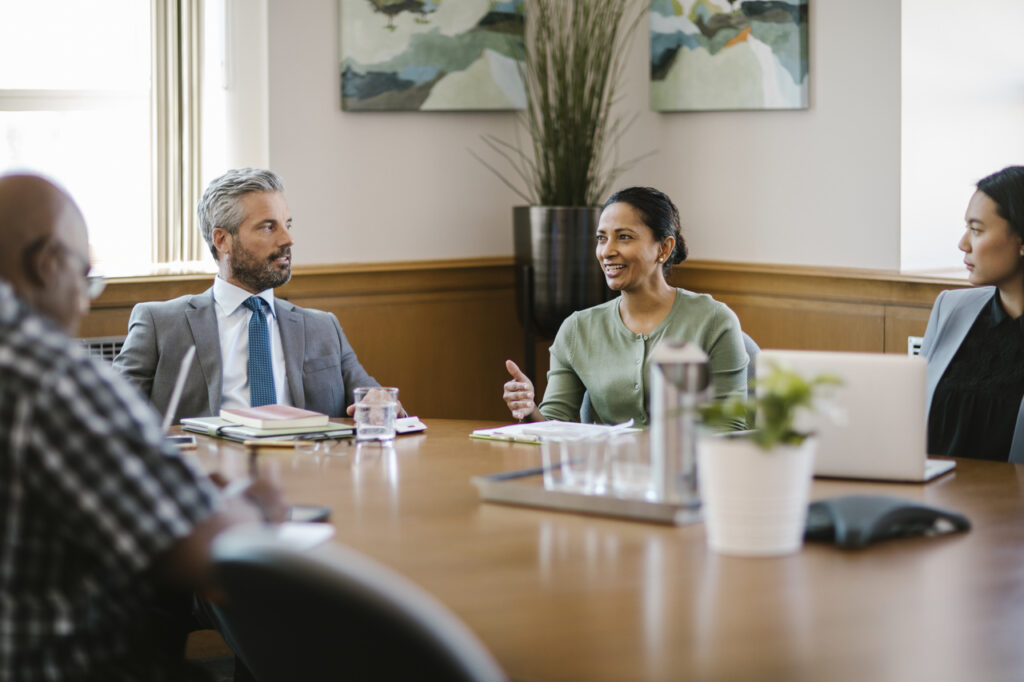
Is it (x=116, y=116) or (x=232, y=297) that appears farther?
(x=116, y=116)

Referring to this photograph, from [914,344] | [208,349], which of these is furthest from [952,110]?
[208,349]

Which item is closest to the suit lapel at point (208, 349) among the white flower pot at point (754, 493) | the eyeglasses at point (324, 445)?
the eyeglasses at point (324, 445)

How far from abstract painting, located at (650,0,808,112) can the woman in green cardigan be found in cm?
133

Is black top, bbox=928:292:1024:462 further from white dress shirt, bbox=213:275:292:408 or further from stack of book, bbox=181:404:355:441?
white dress shirt, bbox=213:275:292:408

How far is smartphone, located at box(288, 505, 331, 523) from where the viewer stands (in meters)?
2.04

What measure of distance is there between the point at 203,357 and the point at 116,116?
1.56m

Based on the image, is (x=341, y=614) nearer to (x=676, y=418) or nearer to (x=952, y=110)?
(x=676, y=418)

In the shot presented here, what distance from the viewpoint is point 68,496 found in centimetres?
131

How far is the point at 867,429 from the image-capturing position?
7.71ft

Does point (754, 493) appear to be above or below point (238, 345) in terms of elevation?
below

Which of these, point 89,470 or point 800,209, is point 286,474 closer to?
point 89,470

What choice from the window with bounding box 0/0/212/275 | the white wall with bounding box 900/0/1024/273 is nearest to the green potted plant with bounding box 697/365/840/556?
the white wall with bounding box 900/0/1024/273

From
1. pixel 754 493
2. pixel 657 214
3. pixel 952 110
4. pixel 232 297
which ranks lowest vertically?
pixel 754 493

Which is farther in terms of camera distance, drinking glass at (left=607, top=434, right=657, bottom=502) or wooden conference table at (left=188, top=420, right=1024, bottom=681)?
drinking glass at (left=607, top=434, right=657, bottom=502)
